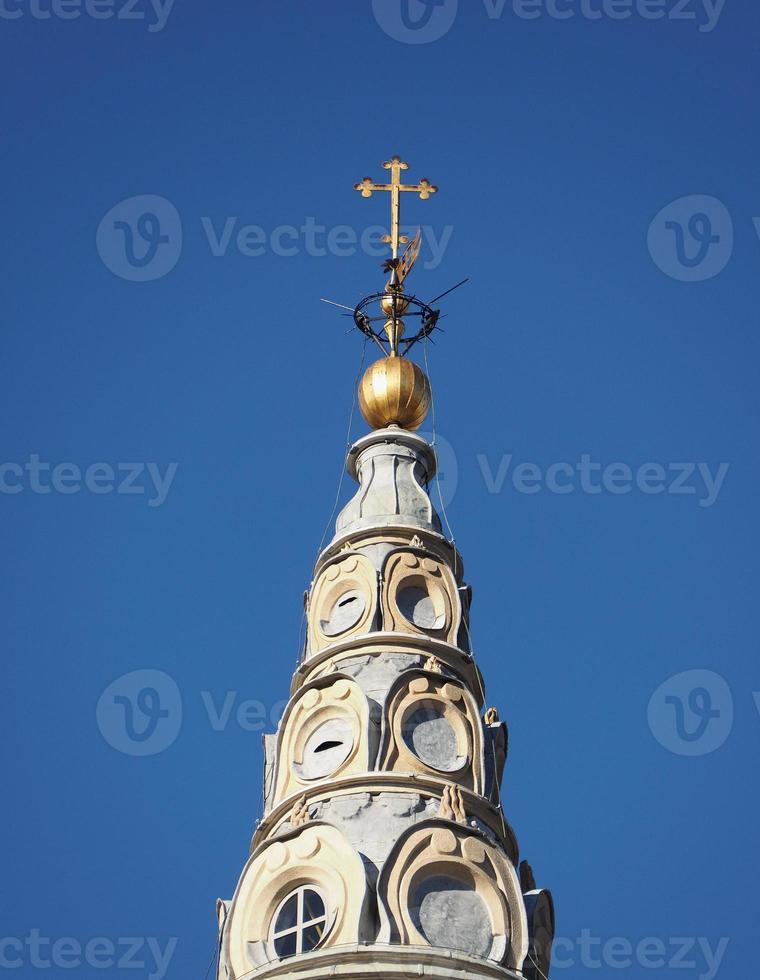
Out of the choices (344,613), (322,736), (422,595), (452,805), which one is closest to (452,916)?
(452,805)

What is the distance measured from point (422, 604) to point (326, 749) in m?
4.20

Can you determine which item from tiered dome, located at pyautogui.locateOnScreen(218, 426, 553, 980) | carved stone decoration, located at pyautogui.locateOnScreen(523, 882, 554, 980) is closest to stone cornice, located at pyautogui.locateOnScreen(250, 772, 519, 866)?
tiered dome, located at pyautogui.locateOnScreen(218, 426, 553, 980)

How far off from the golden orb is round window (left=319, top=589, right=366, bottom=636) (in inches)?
189

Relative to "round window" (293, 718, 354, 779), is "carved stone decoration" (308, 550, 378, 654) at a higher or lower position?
higher

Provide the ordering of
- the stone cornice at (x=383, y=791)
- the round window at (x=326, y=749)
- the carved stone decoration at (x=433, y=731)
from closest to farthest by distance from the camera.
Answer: the stone cornice at (x=383, y=791) < the carved stone decoration at (x=433, y=731) < the round window at (x=326, y=749)

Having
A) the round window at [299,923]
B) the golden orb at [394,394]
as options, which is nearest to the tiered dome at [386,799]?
the round window at [299,923]

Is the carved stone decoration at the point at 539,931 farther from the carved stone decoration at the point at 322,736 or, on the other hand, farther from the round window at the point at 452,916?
the carved stone decoration at the point at 322,736

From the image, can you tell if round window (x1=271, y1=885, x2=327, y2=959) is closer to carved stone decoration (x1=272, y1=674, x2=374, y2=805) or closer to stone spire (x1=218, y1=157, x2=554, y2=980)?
stone spire (x1=218, y1=157, x2=554, y2=980)

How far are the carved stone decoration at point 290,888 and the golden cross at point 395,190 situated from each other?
597 inches

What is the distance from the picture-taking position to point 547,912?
32.0m

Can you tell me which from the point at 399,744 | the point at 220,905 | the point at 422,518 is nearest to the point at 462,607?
the point at 422,518

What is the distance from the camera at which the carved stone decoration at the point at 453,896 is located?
Result: 29.5 meters

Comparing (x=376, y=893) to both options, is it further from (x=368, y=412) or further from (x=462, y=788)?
(x=368, y=412)

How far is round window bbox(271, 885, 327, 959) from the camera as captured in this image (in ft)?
97.5
